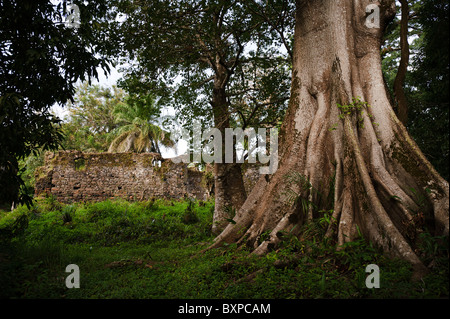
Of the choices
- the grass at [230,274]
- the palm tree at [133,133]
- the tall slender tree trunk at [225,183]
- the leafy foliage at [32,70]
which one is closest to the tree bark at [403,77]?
the grass at [230,274]

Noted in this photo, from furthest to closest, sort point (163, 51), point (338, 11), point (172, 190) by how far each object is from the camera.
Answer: point (172, 190), point (163, 51), point (338, 11)

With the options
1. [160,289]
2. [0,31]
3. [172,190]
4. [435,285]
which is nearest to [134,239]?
[160,289]

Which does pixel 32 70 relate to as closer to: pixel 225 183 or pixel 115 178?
pixel 225 183

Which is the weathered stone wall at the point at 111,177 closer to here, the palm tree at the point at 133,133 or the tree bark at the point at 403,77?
the palm tree at the point at 133,133

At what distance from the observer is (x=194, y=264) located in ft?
13.2

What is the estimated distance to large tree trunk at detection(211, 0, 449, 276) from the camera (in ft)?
10.7

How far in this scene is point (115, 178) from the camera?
45.3ft

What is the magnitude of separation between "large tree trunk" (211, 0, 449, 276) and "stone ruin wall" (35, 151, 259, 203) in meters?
10.1

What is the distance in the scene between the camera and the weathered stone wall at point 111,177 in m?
13.3

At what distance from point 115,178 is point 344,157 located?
12116 mm

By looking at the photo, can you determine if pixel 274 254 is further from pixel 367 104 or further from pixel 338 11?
pixel 338 11

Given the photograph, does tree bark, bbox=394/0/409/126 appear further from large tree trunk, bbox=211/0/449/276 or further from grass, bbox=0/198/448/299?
grass, bbox=0/198/448/299
